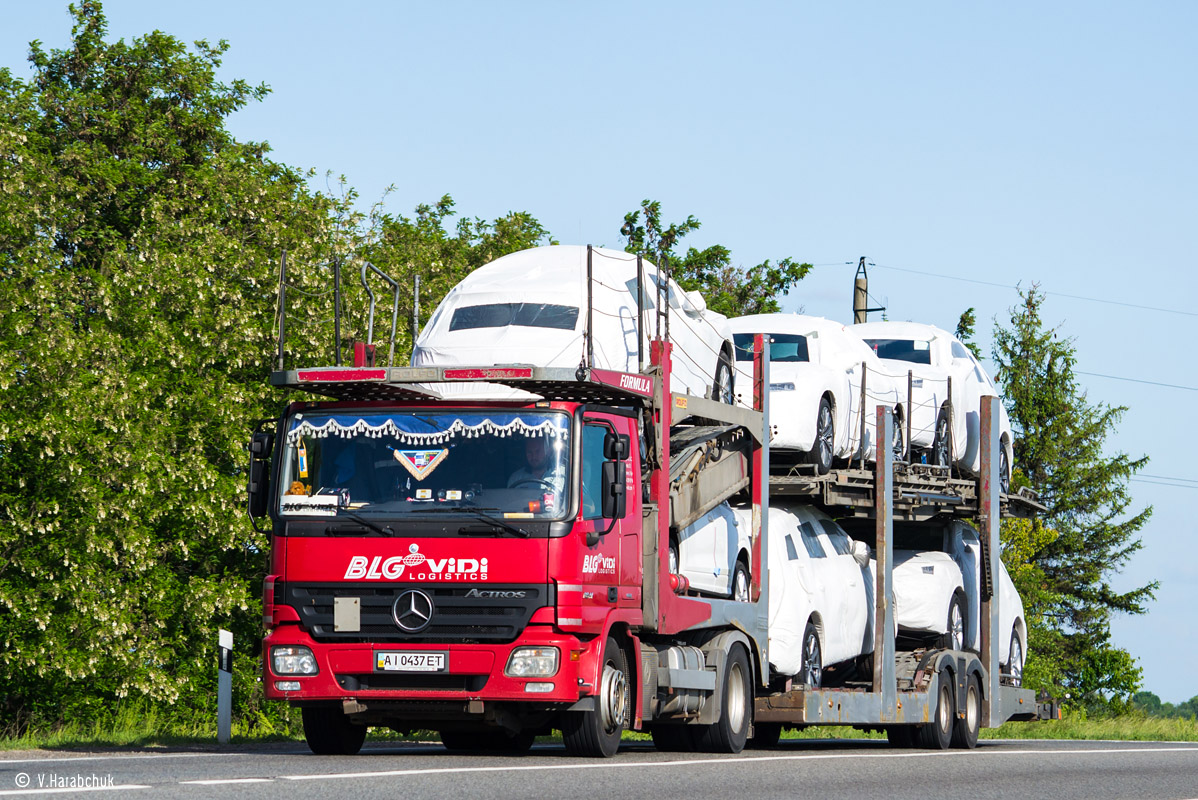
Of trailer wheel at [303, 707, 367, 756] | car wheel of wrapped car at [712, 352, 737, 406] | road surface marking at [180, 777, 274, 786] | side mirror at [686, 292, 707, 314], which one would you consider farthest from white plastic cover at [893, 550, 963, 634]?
road surface marking at [180, 777, 274, 786]

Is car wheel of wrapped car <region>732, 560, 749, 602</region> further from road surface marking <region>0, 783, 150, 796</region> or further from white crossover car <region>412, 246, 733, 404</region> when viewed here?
road surface marking <region>0, 783, 150, 796</region>

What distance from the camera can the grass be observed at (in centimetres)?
1593

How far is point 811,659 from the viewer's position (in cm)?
1667

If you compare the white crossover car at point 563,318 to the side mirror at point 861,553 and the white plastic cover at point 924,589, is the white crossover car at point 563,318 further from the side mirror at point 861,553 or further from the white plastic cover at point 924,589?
the white plastic cover at point 924,589

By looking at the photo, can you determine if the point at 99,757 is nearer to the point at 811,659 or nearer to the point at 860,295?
the point at 811,659

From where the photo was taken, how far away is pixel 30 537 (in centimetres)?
2659

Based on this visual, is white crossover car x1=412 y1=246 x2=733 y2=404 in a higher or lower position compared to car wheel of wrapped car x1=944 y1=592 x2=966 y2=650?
higher

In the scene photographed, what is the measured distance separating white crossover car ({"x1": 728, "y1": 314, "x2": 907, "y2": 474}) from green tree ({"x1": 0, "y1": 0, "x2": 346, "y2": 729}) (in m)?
11.0

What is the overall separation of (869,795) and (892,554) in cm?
851

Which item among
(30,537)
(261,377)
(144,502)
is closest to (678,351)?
(144,502)

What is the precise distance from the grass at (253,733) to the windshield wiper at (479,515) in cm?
431

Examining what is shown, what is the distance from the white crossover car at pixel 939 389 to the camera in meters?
20.7

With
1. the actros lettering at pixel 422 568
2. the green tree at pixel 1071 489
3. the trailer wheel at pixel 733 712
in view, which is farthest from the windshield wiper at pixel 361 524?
the green tree at pixel 1071 489

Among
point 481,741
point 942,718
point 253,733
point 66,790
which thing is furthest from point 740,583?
point 253,733
